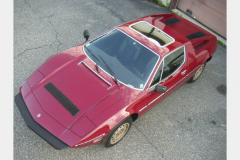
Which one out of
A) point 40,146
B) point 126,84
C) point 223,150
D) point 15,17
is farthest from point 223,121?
point 15,17

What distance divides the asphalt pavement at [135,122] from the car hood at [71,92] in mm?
879

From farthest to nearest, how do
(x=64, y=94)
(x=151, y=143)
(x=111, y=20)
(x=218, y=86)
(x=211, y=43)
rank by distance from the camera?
(x=111, y=20)
(x=218, y=86)
(x=211, y=43)
(x=151, y=143)
(x=64, y=94)

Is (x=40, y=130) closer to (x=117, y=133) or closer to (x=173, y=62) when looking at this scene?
(x=117, y=133)

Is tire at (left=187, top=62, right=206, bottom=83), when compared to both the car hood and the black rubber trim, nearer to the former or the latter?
the car hood

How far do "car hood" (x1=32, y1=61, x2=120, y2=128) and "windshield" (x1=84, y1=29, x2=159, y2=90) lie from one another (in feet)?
1.03

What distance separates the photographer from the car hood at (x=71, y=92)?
3.13 meters

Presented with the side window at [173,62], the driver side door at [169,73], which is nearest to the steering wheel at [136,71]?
the driver side door at [169,73]

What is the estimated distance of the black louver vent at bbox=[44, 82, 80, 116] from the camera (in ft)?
10.3

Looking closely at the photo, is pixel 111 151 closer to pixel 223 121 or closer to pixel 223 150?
pixel 223 150

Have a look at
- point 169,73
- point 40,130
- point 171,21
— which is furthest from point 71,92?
point 171,21

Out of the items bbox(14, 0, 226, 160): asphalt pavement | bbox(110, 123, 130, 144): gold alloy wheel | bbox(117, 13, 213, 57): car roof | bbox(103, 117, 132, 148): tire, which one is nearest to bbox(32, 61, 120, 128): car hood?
bbox(103, 117, 132, 148): tire

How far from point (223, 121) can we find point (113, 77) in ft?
9.32

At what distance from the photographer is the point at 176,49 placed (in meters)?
4.00

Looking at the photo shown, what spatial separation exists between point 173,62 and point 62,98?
2.22m
